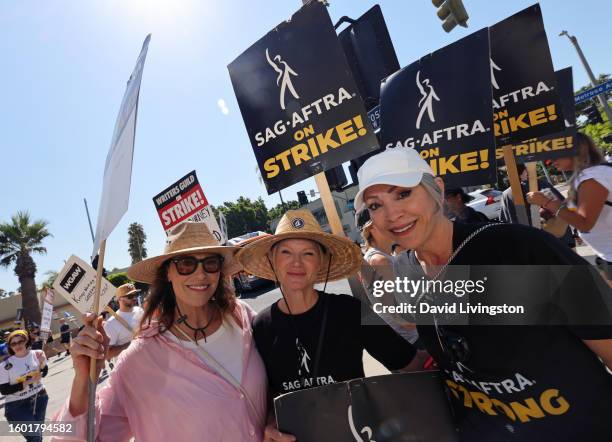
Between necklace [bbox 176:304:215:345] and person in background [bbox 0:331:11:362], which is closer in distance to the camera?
necklace [bbox 176:304:215:345]

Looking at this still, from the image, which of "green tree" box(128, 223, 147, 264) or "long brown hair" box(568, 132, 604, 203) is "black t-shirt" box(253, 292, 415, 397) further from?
"green tree" box(128, 223, 147, 264)

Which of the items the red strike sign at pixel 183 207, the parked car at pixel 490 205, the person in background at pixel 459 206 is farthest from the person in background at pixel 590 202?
the parked car at pixel 490 205

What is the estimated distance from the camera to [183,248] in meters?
2.25

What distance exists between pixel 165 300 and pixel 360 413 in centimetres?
146

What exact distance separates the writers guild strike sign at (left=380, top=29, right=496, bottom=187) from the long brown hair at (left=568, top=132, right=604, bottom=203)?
85 cm

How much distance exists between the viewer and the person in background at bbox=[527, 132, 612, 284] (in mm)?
2676

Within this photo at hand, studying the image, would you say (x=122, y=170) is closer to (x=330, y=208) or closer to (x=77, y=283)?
(x=330, y=208)

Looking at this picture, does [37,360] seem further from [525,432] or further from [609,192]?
[609,192]

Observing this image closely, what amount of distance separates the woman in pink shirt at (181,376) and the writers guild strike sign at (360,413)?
14.9 inches

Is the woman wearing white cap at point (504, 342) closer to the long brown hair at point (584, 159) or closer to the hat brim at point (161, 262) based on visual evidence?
the hat brim at point (161, 262)

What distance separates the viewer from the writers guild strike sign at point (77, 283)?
292cm

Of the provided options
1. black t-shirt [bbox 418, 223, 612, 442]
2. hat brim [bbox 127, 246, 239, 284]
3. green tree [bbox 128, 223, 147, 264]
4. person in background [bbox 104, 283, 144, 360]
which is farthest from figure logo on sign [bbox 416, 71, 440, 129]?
green tree [bbox 128, 223, 147, 264]

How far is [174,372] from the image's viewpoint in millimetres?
1854

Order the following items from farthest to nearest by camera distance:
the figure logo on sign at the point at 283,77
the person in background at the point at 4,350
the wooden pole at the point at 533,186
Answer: the person in background at the point at 4,350 < the wooden pole at the point at 533,186 < the figure logo on sign at the point at 283,77
